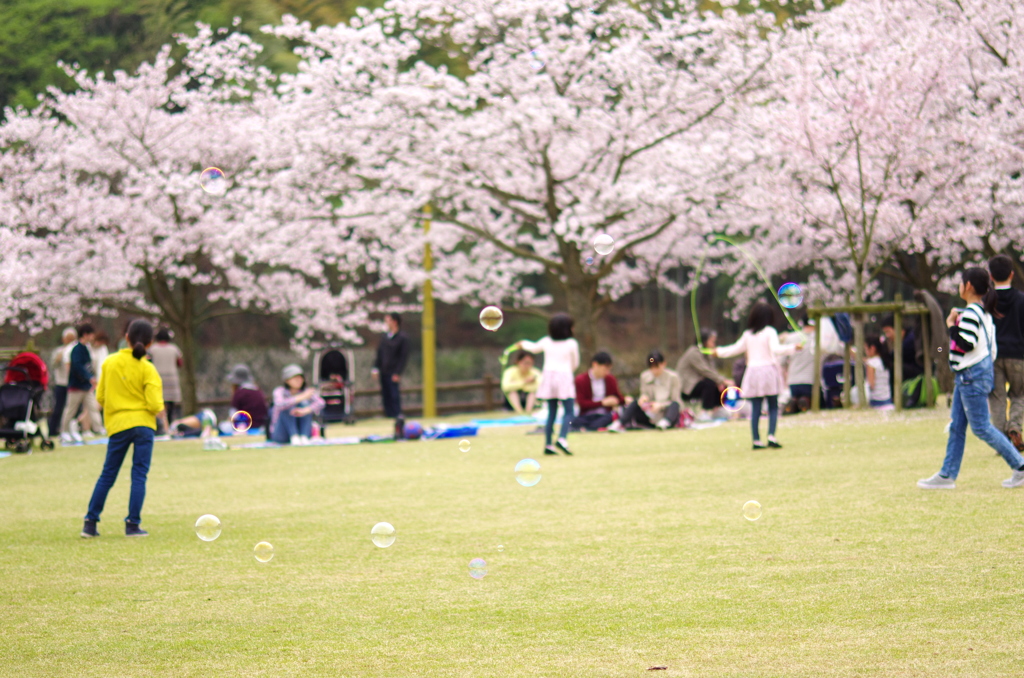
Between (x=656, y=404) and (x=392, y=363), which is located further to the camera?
(x=392, y=363)

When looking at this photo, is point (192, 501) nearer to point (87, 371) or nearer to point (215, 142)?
point (87, 371)

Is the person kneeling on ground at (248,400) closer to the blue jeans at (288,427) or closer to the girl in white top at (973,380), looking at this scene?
the blue jeans at (288,427)

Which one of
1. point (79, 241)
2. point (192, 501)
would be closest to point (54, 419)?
point (79, 241)

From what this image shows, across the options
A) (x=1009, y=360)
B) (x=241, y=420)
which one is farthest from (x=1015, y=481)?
(x=241, y=420)

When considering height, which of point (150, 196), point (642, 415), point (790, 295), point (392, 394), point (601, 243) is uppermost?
point (150, 196)

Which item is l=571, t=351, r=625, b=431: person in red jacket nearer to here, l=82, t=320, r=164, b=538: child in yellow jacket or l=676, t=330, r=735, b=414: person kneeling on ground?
l=676, t=330, r=735, b=414: person kneeling on ground

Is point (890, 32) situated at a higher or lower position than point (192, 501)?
higher

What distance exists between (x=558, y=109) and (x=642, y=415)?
7450mm

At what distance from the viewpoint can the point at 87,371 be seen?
18.3 m

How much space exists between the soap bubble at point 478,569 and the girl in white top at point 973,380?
4.18m

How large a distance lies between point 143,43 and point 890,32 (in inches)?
922

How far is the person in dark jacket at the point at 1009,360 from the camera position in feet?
35.1

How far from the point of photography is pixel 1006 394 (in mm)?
10992

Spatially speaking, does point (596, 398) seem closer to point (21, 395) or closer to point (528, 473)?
point (21, 395)
